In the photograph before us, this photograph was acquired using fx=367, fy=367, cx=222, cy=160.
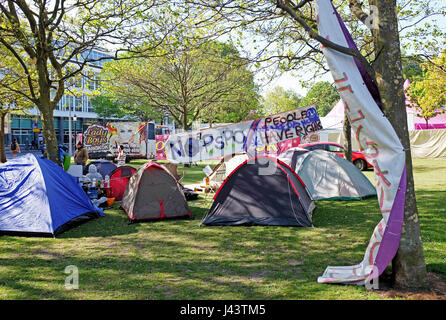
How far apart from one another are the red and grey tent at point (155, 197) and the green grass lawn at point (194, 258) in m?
0.32

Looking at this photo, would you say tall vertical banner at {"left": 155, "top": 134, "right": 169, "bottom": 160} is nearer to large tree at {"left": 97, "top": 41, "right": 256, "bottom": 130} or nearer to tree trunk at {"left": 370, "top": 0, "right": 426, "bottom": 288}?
large tree at {"left": 97, "top": 41, "right": 256, "bottom": 130}

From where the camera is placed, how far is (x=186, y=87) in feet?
69.5

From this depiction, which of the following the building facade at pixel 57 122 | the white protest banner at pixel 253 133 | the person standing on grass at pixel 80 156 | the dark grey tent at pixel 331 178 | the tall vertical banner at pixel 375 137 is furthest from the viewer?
the building facade at pixel 57 122

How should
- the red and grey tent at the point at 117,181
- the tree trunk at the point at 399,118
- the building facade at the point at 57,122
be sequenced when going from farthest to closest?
the building facade at the point at 57,122, the red and grey tent at the point at 117,181, the tree trunk at the point at 399,118

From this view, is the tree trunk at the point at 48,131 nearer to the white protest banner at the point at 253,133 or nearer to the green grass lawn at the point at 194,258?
the green grass lawn at the point at 194,258

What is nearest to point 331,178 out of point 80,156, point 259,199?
point 259,199

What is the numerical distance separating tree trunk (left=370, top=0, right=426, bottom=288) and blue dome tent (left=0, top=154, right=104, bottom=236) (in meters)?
6.29

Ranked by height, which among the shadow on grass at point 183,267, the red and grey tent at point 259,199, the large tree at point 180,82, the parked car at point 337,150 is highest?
the large tree at point 180,82

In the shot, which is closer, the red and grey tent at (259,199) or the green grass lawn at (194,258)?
the green grass lawn at (194,258)

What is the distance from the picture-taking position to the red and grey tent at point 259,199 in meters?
8.20

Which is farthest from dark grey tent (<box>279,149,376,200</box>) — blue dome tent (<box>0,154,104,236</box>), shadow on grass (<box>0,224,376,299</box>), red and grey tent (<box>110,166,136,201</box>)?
blue dome tent (<box>0,154,104,236</box>)

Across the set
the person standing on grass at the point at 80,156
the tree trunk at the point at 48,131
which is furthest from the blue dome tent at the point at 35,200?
the person standing on grass at the point at 80,156

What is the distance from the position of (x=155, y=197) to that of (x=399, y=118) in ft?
19.8

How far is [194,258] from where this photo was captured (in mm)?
6156
